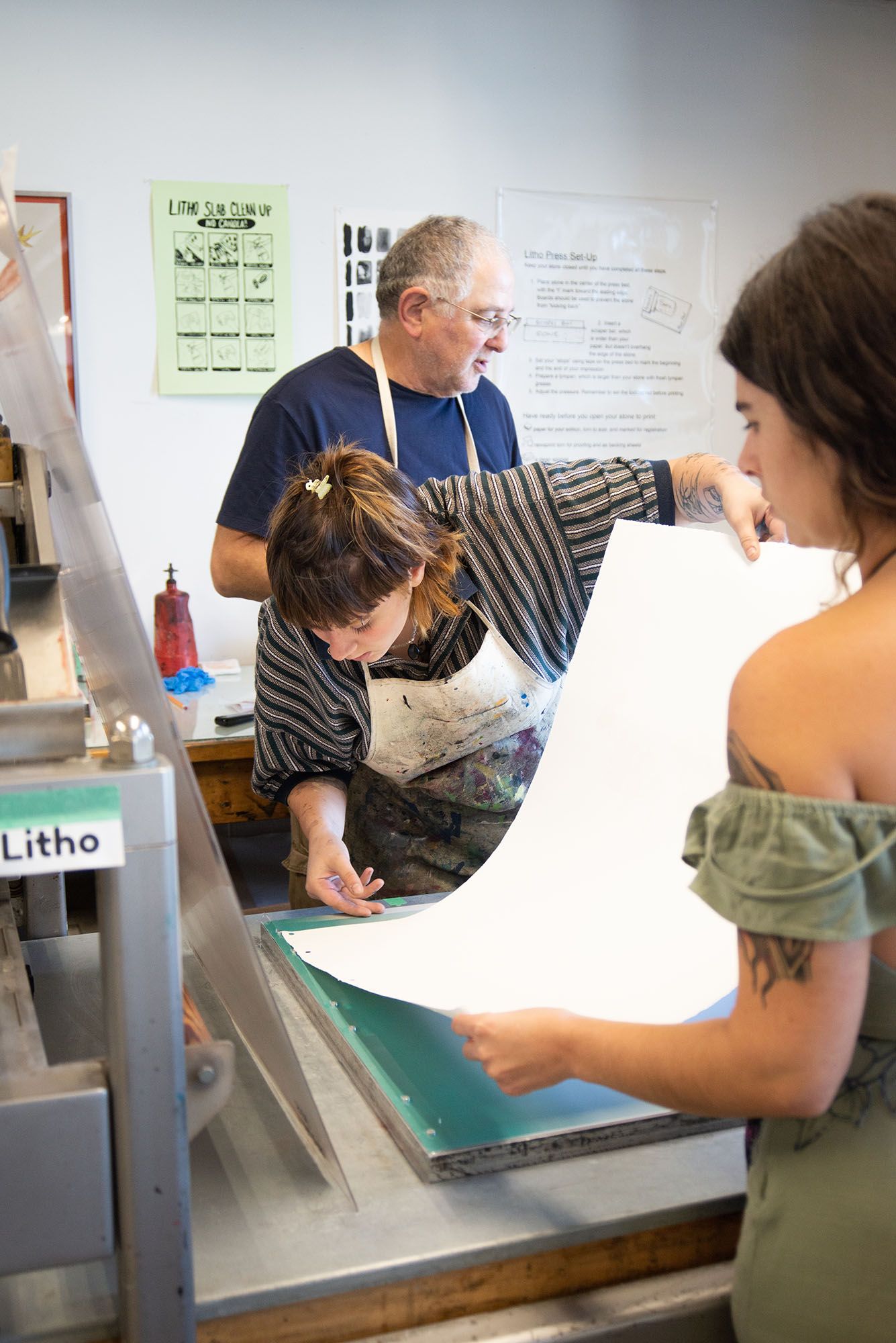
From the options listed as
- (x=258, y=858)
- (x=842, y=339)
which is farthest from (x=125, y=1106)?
(x=258, y=858)

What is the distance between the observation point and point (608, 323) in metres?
3.29

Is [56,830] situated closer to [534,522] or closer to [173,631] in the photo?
[534,522]

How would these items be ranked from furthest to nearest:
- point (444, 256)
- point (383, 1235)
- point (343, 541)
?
1. point (444, 256)
2. point (343, 541)
3. point (383, 1235)

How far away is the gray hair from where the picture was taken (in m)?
1.86

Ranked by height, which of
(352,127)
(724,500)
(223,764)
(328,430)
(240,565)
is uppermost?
(352,127)

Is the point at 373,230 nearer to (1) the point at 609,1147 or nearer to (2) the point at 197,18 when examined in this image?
(2) the point at 197,18

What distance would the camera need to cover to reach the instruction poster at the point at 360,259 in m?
2.97

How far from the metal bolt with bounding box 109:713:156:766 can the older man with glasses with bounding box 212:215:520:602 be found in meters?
1.29

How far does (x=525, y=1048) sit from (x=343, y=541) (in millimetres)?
672

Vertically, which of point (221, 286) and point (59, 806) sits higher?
point (221, 286)

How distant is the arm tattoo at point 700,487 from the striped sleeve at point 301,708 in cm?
48

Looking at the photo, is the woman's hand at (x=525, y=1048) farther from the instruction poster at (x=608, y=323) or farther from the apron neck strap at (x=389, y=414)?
the instruction poster at (x=608, y=323)

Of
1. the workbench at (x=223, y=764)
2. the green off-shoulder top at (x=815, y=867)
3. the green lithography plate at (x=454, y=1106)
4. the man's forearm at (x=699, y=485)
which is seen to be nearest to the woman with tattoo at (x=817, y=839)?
the green off-shoulder top at (x=815, y=867)

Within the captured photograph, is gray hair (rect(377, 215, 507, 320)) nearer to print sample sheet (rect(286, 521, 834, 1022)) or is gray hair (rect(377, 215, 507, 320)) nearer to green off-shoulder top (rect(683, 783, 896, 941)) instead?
print sample sheet (rect(286, 521, 834, 1022))
